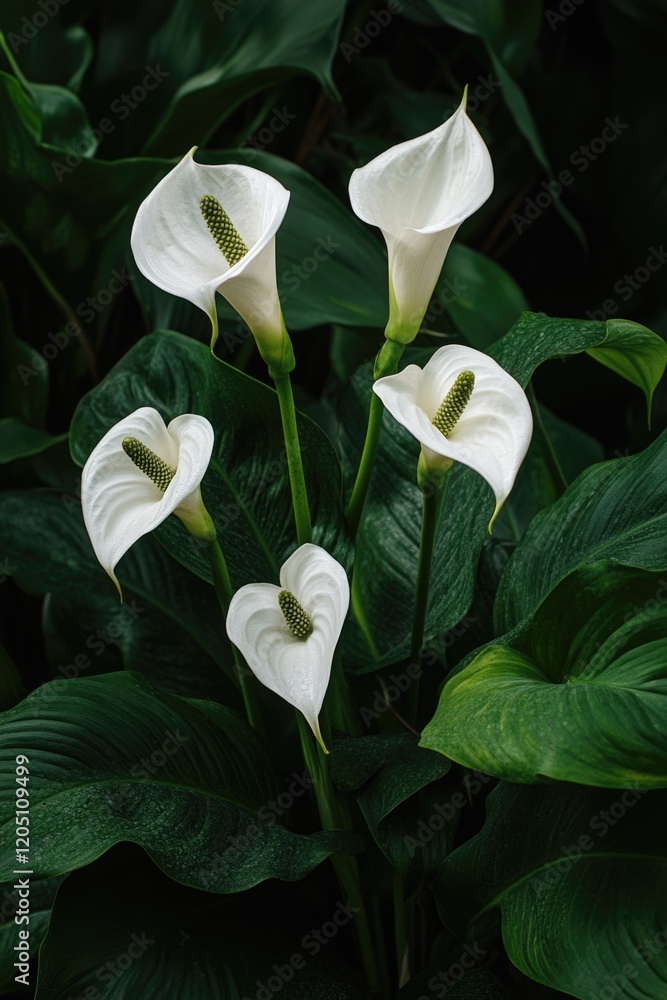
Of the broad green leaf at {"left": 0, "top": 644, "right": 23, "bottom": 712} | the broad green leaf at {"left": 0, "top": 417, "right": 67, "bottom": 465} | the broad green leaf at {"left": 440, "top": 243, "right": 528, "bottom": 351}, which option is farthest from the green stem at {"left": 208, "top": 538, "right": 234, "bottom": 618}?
the broad green leaf at {"left": 440, "top": 243, "right": 528, "bottom": 351}

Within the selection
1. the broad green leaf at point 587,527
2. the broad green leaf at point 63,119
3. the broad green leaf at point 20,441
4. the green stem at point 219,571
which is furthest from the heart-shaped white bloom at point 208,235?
the broad green leaf at point 63,119

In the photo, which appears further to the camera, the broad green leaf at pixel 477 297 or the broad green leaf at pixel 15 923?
the broad green leaf at pixel 477 297

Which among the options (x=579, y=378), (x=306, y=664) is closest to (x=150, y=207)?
(x=306, y=664)

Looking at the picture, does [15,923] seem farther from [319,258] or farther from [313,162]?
[313,162]

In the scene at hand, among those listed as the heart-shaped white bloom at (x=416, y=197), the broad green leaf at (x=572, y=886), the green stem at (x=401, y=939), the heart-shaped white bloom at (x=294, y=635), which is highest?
the heart-shaped white bloom at (x=416, y=197)

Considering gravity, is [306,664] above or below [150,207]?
below

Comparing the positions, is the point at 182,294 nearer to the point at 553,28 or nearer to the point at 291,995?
the point at 291,995

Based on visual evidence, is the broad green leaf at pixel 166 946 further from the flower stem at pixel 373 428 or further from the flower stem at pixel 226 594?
the flower stem at pixel 373 428

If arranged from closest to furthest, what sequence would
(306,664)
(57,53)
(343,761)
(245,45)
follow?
1. (306,664)
2. (343,761)
3. (245,45)
4. (57,53)
